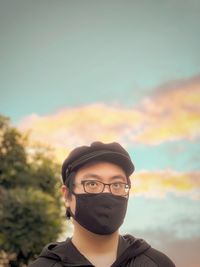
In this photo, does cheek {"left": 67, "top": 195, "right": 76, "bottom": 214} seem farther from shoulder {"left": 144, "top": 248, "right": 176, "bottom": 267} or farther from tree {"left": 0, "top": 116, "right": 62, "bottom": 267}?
tree {"left": 0, "top": 116, "right": 62, "bottom": 267}

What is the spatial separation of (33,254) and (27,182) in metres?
3.46

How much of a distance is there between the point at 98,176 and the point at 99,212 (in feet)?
0.91

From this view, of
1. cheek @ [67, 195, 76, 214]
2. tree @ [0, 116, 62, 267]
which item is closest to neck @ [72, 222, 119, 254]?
cheek @ [67, 195, 76, 214]

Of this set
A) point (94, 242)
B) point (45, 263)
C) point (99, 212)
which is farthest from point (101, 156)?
point (45, 263)

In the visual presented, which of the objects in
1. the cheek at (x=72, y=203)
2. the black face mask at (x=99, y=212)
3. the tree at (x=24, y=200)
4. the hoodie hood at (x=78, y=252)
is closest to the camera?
the hoodie hood at (x=78, y=252)

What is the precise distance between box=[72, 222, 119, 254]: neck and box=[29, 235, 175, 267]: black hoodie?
0.14ft

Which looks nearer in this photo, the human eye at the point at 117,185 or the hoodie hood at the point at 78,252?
the hoodie hood at the point at 78,252

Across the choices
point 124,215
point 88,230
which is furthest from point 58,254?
point 124,215

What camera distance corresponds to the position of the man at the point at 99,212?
3.86 metres

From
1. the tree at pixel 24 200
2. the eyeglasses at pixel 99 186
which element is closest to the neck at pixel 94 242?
the eyeglasses at pixel 99 186

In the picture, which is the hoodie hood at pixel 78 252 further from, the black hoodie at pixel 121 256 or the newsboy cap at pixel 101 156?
the newsboy cap at pixel 101 156

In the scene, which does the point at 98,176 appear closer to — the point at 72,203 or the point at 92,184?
the point at 92,184

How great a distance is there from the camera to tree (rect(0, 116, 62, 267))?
22000 mm

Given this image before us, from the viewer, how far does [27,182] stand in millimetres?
24391
